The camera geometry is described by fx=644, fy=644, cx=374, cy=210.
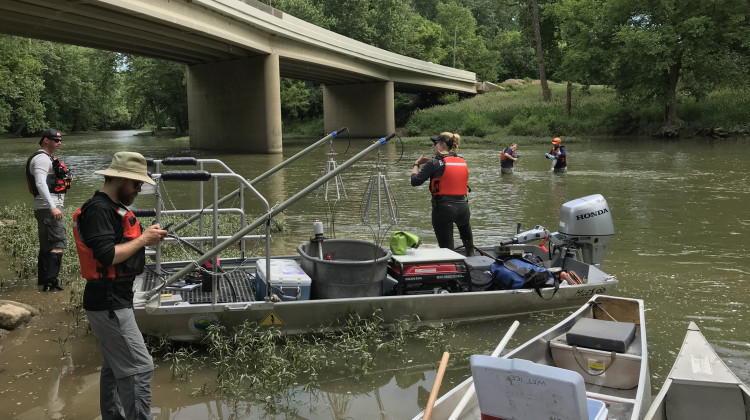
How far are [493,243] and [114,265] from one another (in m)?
8.02

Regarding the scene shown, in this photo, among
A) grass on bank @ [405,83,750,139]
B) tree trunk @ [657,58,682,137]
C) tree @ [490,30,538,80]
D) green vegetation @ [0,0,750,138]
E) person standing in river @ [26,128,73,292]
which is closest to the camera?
person standing in river @ [26,128,73,292]

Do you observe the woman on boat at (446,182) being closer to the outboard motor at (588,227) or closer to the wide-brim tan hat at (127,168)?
the outboard motor at (588,227)

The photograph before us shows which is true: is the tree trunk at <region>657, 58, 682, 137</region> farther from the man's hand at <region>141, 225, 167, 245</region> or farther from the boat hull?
the man's hand at <region>141, 225, 167, 245</region>

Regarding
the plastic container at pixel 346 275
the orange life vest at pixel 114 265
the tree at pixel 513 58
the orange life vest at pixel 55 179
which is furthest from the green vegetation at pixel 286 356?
the tree at pixel 513 58

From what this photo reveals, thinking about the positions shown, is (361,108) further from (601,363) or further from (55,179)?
(601,363)

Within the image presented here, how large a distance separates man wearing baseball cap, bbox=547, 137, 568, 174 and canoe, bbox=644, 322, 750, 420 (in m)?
16.9

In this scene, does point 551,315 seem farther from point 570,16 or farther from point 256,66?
point 570,16

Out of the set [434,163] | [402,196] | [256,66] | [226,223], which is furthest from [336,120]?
[434,163]

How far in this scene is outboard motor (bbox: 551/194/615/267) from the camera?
26.3 ft

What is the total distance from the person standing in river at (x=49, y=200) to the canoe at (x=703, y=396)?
6.54 metres

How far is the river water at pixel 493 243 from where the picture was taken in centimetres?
534

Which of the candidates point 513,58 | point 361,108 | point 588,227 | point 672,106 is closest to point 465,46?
point 513,58

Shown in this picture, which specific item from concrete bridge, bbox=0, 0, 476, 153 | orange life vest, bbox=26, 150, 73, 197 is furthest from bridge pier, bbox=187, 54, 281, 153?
orange life vest, bbox=26, 150, 73, 197

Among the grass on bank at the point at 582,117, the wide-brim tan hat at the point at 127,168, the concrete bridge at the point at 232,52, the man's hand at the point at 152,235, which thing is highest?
the concrete bridge at the point at 232,52
